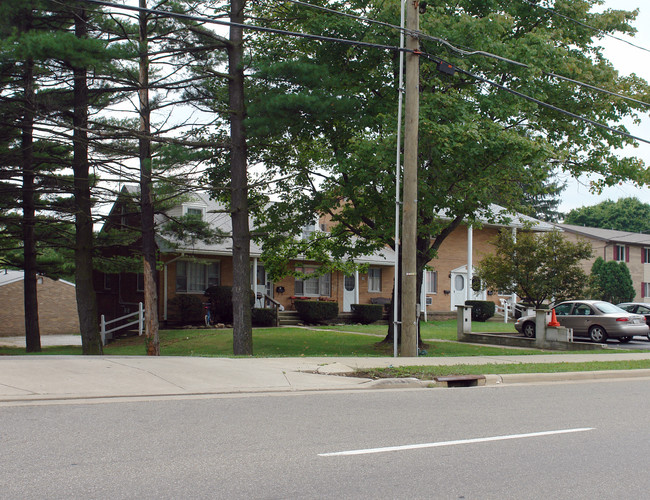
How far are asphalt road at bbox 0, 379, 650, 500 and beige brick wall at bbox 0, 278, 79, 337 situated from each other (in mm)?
33734

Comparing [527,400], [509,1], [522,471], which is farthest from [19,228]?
[522,471]

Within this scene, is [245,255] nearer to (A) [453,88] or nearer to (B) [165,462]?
(A) [453,88]

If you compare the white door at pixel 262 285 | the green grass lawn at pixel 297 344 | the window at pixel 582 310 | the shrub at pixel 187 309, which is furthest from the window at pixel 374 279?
the window at pixel 582 310

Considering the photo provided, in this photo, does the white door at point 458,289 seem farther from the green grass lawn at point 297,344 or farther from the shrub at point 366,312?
the green grass lawn at point 297,344

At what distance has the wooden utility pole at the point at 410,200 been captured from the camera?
51.3ft

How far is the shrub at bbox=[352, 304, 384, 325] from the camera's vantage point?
34.3m

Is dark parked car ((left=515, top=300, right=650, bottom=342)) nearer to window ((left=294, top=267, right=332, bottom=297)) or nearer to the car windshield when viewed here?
the car windshield

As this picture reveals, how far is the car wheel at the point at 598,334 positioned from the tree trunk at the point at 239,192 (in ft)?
44.0

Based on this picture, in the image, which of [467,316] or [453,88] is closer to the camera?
[453,88]

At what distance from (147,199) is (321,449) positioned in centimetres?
1507

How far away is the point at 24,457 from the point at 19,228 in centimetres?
2097

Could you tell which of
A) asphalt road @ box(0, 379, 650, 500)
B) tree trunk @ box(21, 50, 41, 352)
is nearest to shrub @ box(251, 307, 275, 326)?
tree trunk @ box(21, 50, 41, 352)

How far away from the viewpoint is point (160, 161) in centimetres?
1777

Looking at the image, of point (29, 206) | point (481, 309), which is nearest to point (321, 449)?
point (29, 206)
